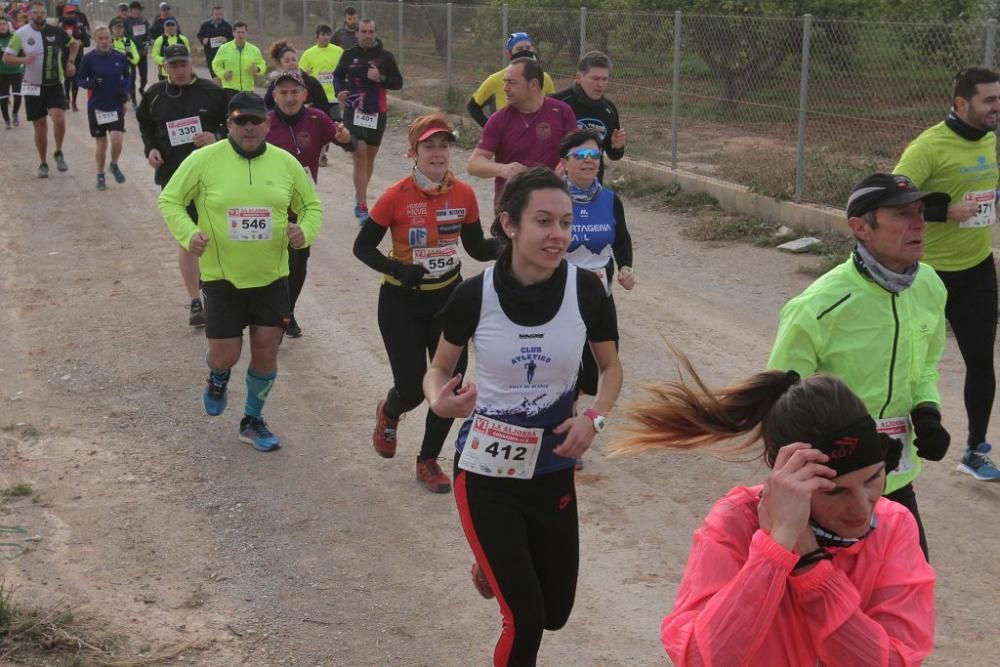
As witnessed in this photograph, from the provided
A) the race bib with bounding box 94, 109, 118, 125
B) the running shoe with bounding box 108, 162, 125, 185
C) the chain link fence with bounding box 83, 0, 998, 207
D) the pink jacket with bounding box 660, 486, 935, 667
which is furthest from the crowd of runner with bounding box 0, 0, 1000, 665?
the running shoe with bounding box 108, 162, 125, 185

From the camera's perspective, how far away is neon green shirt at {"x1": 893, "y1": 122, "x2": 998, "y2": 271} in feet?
22.2

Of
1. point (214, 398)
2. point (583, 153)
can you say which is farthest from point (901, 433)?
point (214, 398)

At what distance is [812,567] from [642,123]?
15.2 meters

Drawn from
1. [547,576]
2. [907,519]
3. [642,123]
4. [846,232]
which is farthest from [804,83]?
[907,519]

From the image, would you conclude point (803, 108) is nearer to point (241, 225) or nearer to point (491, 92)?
point (491, 92)

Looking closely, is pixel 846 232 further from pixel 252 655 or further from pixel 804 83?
pixel 252 655

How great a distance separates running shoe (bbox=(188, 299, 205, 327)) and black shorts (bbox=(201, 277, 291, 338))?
9.21 feet

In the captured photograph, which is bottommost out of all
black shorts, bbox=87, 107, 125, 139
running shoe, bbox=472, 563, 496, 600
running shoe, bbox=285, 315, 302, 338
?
running shoe, bbox=285, 315, 302, 338

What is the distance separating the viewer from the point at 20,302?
11227mm

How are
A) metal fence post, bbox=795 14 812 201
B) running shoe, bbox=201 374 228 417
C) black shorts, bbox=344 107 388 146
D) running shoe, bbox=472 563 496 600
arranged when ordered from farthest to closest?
black shorts, bbox=344 107 388 146 → metal fence post, bbox=795 14 812 201 → running shoe, bbox=201 374 228 417 → running shoe, bbox=472 563 496 600

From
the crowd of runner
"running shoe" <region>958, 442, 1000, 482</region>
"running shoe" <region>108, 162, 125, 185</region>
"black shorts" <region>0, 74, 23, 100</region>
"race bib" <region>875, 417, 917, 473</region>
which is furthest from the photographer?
"black shorts" <region>0, 74, 23, 100</region>

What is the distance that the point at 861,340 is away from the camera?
4.08m

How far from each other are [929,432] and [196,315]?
23.5ft

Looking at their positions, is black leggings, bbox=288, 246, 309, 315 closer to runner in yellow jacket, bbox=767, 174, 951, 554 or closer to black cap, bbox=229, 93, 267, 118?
black cap, bbox=229, 93, 267, 118
